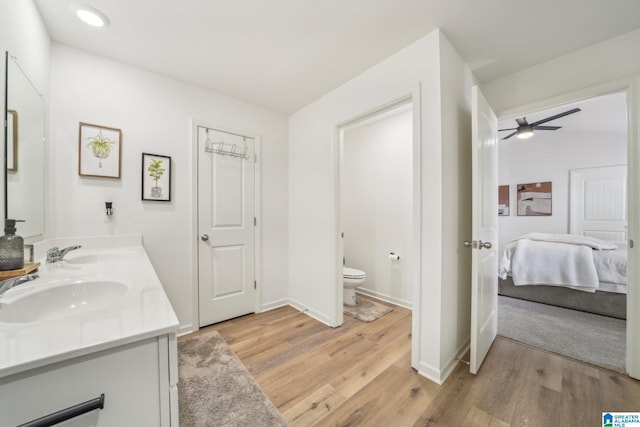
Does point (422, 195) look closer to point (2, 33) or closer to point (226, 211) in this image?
point (226, 211)

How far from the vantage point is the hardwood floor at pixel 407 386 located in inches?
54.5

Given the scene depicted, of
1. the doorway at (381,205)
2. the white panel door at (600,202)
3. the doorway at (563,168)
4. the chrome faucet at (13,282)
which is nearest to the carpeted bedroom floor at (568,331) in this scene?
the doorway at (563,168)

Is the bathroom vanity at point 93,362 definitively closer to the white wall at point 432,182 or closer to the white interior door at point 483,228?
the white wall at point 432,182

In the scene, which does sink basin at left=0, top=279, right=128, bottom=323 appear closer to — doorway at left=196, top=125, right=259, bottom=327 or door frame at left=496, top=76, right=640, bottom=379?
doorway at left=196, top=125, right=259, bottom=327

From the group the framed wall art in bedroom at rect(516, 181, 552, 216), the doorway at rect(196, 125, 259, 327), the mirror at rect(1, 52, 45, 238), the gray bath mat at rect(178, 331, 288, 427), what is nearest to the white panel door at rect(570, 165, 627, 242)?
the framed wall art in bedroom at rect(516, 181, 552, 216)

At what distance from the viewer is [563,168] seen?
4.73 metres

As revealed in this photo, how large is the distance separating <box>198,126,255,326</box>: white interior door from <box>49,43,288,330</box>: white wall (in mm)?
116

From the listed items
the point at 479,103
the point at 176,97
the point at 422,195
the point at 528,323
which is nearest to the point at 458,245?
the point at 422,195

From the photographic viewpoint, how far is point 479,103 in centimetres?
173

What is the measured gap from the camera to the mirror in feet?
3.96

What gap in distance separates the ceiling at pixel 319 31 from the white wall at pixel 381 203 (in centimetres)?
110

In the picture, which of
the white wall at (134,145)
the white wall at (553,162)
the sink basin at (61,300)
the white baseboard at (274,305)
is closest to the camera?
the sink basin at (61,300)

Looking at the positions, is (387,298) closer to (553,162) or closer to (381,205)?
(381,205)

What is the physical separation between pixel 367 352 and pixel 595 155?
5659mm
